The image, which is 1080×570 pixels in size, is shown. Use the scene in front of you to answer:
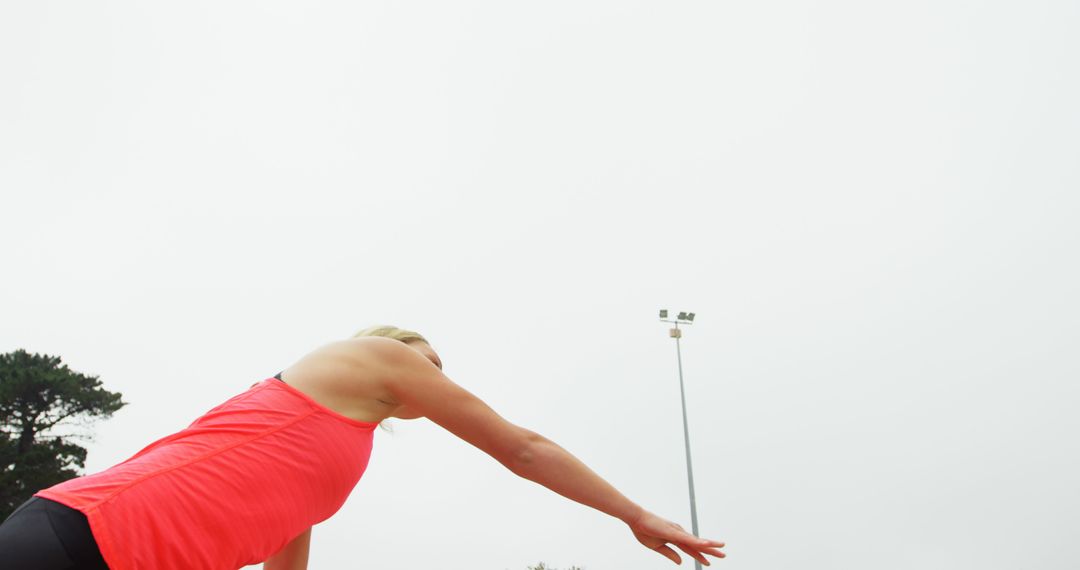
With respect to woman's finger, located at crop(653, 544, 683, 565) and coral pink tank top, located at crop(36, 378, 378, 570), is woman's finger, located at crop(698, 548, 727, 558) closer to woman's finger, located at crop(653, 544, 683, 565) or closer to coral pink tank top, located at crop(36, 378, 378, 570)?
woman's finger, located at crop(653, 544, 683, 565)

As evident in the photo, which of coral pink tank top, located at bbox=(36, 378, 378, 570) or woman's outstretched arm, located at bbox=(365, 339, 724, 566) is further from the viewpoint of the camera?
woman's outstretched arm, located at bbox=(365, 339, 724, 566)

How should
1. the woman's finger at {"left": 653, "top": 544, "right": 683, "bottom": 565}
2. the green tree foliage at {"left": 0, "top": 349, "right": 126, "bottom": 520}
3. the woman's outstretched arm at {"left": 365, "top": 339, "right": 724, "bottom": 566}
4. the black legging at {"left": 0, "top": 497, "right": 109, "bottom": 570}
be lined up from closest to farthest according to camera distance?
the black legging at {"left": 0, "top": 497, "right": 109, "bottom": 570} < the woman's outstretched arm at {"left": 365, "top": 339, "right": 724, "bottom": 566} < the woman's finger at {"left": 653, "top": 544, "right": 683, "bottom": 565} < the green tree foliage at {"left": 0, "top": 349, "right": 126, "bottom": 520}

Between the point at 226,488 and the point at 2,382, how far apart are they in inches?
1267

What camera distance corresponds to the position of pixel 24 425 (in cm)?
2675

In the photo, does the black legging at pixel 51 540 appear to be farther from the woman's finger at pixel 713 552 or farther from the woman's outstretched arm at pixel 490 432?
the woman's finger at pixel 713 552

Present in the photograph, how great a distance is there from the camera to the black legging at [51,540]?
1.35 m

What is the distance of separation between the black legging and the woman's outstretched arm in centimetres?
75

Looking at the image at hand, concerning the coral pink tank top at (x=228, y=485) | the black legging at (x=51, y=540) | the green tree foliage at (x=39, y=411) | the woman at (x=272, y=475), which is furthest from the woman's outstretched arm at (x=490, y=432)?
the green tree foliage at (x=39, y=411)

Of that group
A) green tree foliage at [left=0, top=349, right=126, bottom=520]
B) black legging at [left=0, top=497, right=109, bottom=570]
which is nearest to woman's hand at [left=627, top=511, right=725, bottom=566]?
black legging at [left=0, top=497, right=109, bottom=570]

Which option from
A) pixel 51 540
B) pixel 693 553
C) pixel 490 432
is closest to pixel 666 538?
pixel 693 553

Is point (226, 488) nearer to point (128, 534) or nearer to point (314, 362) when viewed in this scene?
point (128, 534)

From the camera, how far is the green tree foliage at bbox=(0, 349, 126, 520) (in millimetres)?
24688

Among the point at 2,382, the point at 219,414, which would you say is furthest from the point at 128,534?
the point at 2,382

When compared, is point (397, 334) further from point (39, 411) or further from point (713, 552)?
point (39, 411)
